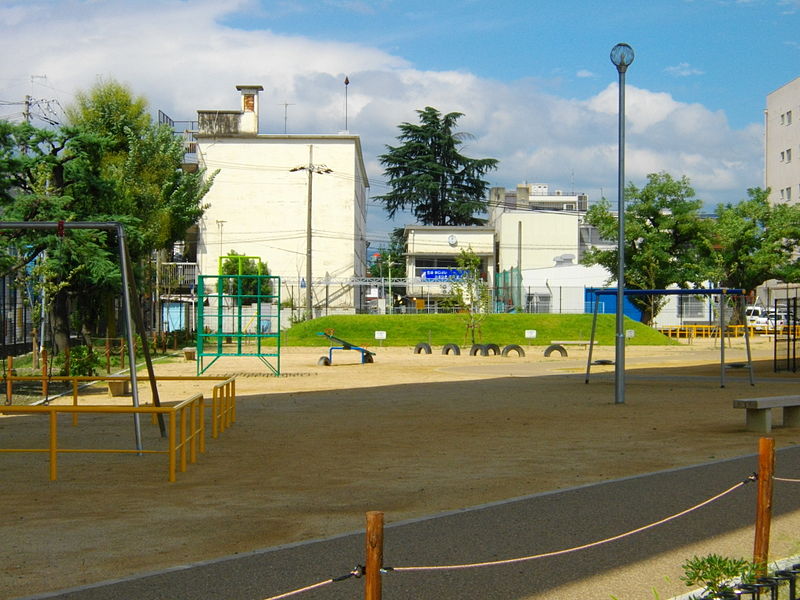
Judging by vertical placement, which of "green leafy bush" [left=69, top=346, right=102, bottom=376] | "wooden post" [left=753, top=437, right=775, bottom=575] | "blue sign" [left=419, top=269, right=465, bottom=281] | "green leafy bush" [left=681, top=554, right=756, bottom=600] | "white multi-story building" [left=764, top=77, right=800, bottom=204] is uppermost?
"white multi-story building" [left=764, top=77, right=800, bottom=204]

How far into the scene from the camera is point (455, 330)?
2083 inches

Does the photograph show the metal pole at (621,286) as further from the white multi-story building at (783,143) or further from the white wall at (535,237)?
the white multi-story building at (783,143)

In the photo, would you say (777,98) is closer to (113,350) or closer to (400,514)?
(113,350)

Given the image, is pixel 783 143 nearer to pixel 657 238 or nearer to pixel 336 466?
pixel 657 238

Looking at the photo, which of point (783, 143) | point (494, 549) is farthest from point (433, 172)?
point (494, 549)

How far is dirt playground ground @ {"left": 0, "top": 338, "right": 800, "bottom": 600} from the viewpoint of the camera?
7348mm

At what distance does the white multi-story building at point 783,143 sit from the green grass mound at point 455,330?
29.9m

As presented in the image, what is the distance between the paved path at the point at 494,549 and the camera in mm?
6156

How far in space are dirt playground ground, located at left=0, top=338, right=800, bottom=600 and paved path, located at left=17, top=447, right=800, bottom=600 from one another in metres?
0.32

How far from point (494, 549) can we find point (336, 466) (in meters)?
4.73

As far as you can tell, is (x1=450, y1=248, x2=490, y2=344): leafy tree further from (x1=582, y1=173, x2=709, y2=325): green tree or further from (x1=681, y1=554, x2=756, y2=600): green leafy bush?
(x1=681, y1=554, x2=756, y2=600): green leafy bush

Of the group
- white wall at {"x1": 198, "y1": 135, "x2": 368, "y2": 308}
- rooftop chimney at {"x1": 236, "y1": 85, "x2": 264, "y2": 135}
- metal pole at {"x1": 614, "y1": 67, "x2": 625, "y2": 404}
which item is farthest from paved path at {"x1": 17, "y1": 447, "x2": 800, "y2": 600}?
rooftop chimney at {"x1": 236, "y1": 85, "x2": 264, "y2": 135}

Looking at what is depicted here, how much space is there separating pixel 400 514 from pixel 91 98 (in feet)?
131

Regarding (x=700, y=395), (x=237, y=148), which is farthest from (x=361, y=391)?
(x=237, y=148)
